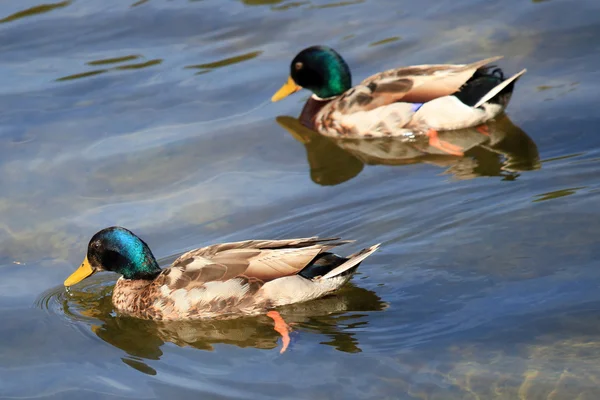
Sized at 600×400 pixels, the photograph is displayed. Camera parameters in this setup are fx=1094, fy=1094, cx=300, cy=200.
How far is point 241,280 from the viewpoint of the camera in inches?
321

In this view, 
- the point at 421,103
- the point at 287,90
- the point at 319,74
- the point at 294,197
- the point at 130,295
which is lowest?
the point at 130,295

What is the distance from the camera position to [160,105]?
1262cm

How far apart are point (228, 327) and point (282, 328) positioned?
0.46 metres

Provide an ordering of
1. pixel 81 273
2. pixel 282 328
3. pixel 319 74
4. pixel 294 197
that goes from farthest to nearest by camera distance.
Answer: pixel 319 74, pixel 294 197, pixel 81 273, pixel 282 328

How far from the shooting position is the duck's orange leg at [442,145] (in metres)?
11.0

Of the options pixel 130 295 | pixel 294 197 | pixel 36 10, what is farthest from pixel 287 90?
pixel 130 295

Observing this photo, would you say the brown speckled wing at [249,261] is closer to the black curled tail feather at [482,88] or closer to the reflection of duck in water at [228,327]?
the reflection of duck in water at [228,327]

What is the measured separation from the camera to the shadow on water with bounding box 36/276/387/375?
7.71 meters

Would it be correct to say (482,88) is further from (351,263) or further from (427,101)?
(351,263)

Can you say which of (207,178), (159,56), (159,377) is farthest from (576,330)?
(159,56)

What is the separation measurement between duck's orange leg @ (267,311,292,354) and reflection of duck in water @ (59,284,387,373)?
5 centimetres

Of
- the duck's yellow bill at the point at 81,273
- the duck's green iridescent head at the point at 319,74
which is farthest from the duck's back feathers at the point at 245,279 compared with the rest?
the duck's green iridescent head at the point at 319,74

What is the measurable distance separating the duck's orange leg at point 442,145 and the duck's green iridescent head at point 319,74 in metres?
1.50

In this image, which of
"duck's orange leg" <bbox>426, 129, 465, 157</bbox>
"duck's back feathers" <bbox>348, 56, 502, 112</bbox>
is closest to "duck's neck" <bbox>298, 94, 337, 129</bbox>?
"duck's back feathers" <bbox>348, 56, 502, 112</bbox>
